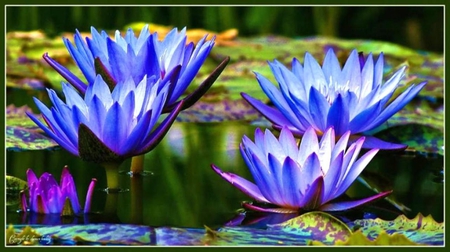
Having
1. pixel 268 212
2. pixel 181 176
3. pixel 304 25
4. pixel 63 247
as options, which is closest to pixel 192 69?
pixel 181 176

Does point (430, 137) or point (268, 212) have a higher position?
point (430, 137)

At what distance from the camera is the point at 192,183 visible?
2086mm

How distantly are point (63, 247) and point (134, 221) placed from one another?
0.85 feet

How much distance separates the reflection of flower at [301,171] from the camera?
5.61 ft

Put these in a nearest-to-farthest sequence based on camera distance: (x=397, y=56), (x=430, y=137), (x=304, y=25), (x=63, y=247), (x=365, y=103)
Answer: (x=63, y=247), (x=365, y=103), (x=430, y=137), (x=397, y=56), (x=304, y=25)

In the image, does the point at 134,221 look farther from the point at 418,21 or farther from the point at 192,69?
the point at 418,21

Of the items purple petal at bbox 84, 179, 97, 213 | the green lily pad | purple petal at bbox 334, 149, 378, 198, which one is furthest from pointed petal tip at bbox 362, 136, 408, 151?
the green lily pad

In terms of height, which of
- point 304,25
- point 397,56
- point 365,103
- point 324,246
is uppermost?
point 304,25

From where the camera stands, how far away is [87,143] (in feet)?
5.95

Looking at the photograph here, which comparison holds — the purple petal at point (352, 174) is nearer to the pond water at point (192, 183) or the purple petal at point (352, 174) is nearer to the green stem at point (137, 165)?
the pond water at point (192, 183)

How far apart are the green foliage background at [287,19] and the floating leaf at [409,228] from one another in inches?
136

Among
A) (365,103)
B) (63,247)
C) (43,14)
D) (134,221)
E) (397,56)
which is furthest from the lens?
(43,14)

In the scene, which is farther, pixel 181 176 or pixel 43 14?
pixel 43 14

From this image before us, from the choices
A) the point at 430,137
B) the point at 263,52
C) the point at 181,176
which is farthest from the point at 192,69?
the point at 263,52
